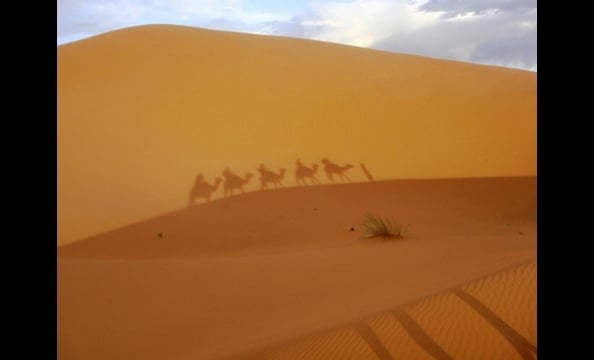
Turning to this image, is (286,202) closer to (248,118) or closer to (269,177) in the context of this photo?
(269,177)

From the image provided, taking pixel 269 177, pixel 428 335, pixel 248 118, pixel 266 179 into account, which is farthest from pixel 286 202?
pixel 428 335

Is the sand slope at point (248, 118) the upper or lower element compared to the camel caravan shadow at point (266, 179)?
upper

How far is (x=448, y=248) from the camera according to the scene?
10211 millimetres

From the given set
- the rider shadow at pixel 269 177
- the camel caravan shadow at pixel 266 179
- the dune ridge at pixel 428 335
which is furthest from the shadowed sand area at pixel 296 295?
the rider shadow at pixel 269 177

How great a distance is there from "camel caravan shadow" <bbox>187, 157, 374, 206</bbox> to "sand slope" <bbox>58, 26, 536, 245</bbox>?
350 millimetres

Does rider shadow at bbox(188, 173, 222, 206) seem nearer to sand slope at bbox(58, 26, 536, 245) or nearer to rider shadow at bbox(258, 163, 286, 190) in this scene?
sand slope at bbox(58, 26, 536, 245)

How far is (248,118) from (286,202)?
859 cm

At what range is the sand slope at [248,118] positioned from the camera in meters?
20.4

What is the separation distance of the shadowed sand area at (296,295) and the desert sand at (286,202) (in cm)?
4

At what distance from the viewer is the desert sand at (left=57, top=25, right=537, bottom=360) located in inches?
233

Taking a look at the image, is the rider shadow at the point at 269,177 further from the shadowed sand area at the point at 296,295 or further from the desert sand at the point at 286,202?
the shadowed sand area at the point at 296,295
